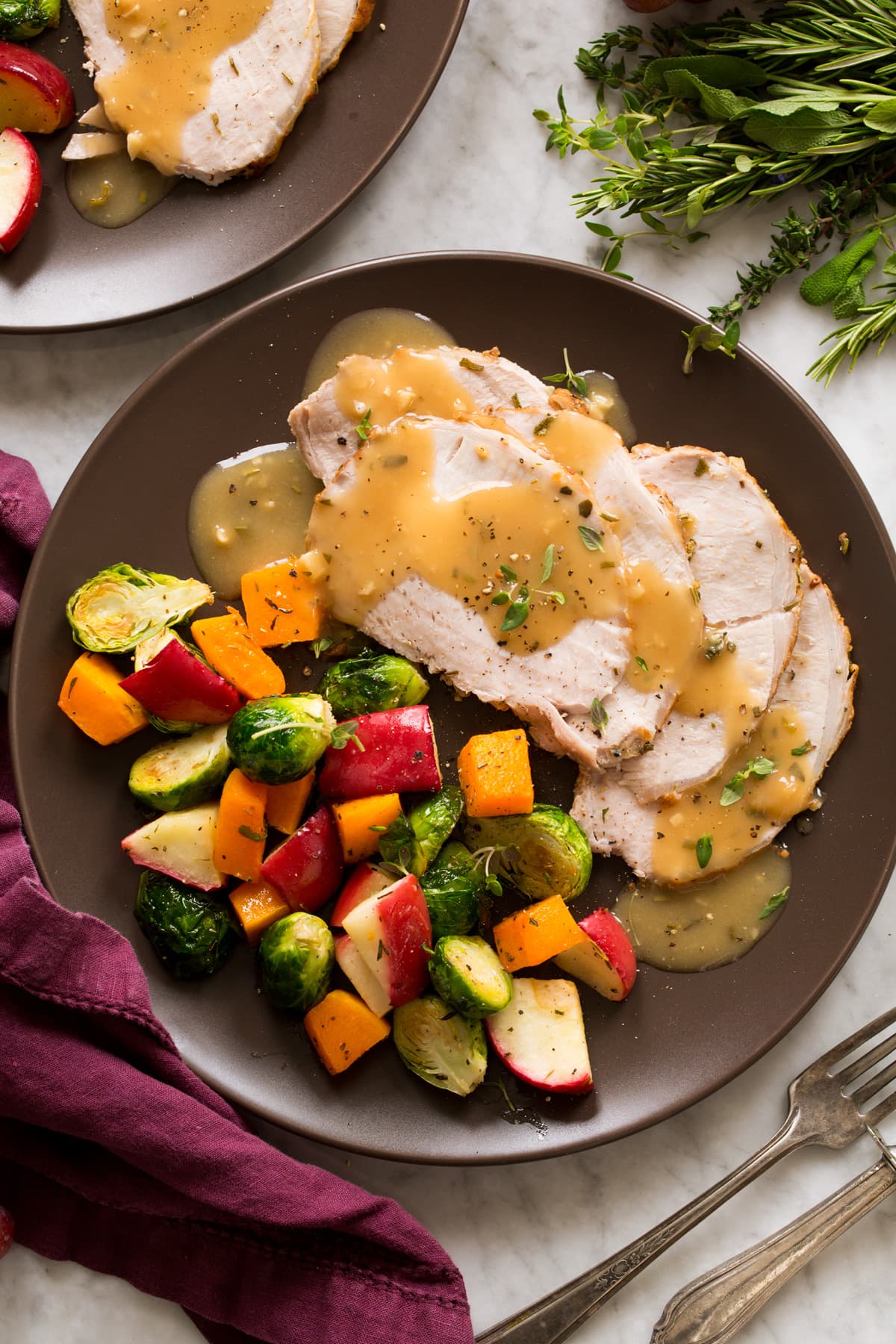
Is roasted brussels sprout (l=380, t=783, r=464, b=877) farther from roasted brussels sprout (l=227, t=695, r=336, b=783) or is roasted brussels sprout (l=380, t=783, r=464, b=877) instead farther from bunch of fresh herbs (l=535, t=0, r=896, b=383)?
bunch of fresh herbs (l=535, t=0, r=896, b=383)

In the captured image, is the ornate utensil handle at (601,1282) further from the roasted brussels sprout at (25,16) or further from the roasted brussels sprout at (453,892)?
the roasted brussels sprout at (25,16)

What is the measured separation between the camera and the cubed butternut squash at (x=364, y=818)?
3355 mm

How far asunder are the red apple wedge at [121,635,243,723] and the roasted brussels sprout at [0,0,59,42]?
2.09 metres

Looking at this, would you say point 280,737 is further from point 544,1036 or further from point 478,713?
point 544,1036

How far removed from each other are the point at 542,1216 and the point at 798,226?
3276 mm

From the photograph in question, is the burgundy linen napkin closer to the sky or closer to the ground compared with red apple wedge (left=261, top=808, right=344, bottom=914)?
closer to the ground

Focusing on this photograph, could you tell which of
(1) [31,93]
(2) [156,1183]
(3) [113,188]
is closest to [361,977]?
(2) [156,1183]

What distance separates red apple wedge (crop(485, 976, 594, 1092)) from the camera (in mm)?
3418

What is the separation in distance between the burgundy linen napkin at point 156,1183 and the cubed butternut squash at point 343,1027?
33 cm

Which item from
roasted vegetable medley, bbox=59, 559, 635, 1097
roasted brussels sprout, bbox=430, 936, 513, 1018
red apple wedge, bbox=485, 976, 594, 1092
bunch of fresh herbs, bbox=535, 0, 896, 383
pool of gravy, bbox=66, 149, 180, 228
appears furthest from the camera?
pool of gravy, bbox=66, 149, 180, 228

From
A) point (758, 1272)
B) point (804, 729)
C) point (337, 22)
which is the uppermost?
point (337, 22)

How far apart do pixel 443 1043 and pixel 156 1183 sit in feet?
3.11

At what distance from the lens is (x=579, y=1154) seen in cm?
371

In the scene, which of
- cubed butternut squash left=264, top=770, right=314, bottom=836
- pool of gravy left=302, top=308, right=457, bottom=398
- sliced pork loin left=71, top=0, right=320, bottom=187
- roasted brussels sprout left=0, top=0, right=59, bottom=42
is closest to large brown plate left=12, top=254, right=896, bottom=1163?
pool of gravy left=302, top=308, right=457, bottom=398
